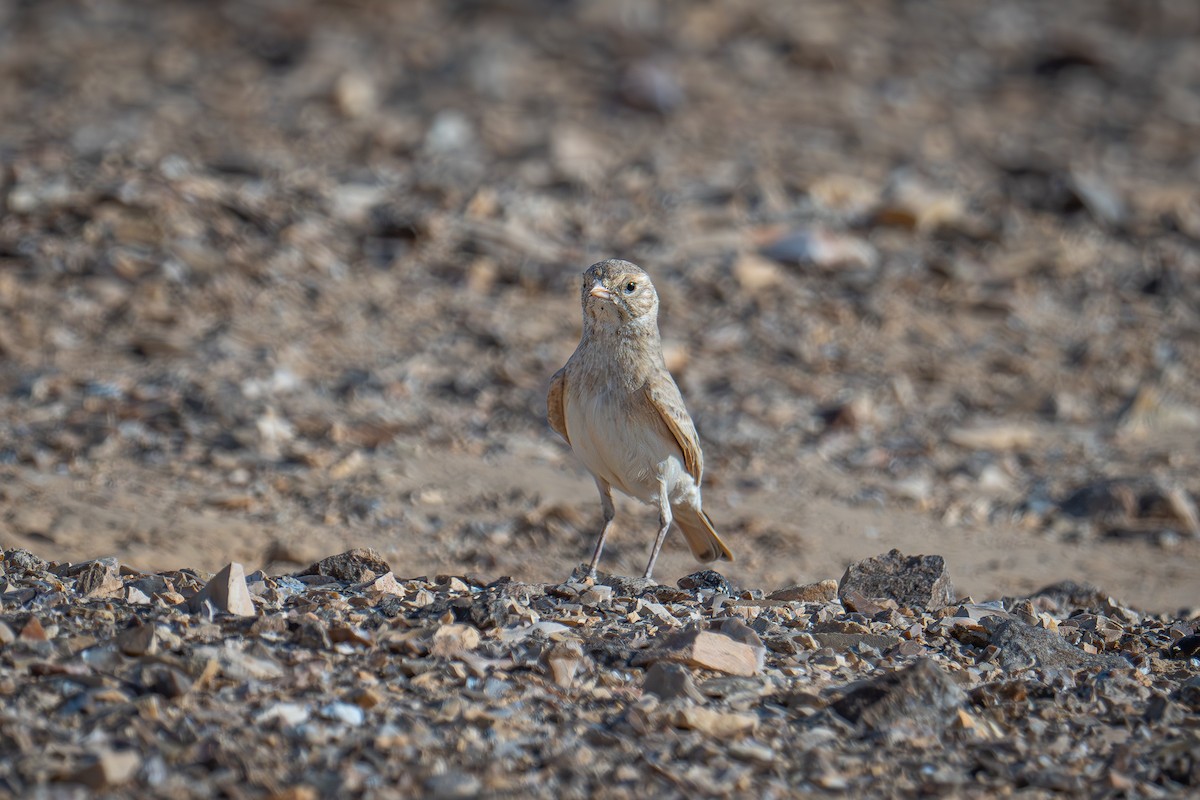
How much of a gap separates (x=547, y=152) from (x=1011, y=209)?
433 cm

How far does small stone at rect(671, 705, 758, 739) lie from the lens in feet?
13.5

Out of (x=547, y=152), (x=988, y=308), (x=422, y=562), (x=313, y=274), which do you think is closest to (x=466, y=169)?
(x=547, y=152)

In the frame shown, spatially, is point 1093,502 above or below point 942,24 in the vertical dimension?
below

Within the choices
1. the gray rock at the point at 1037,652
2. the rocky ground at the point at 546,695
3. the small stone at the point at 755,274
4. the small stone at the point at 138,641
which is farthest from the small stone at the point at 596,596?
the small stone at the point at 755,274

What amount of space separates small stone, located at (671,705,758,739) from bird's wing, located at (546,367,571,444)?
90.4 inches

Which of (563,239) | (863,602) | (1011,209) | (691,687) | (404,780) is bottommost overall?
(404,780)

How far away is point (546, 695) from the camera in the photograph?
431 centimetres

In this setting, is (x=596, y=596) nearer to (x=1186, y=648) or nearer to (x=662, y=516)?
(x=662, y=516)

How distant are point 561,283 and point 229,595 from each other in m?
6.49

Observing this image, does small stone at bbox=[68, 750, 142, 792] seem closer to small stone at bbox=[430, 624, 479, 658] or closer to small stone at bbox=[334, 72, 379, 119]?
small stone at bbox=[430, 624, 479, 658]

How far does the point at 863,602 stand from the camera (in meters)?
5.46

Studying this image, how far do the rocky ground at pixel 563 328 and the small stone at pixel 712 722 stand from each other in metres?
0.05

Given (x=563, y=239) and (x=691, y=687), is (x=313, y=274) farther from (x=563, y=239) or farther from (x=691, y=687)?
(x=691, y=687)

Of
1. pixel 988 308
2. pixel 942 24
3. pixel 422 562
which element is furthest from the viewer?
pixel 942 24
